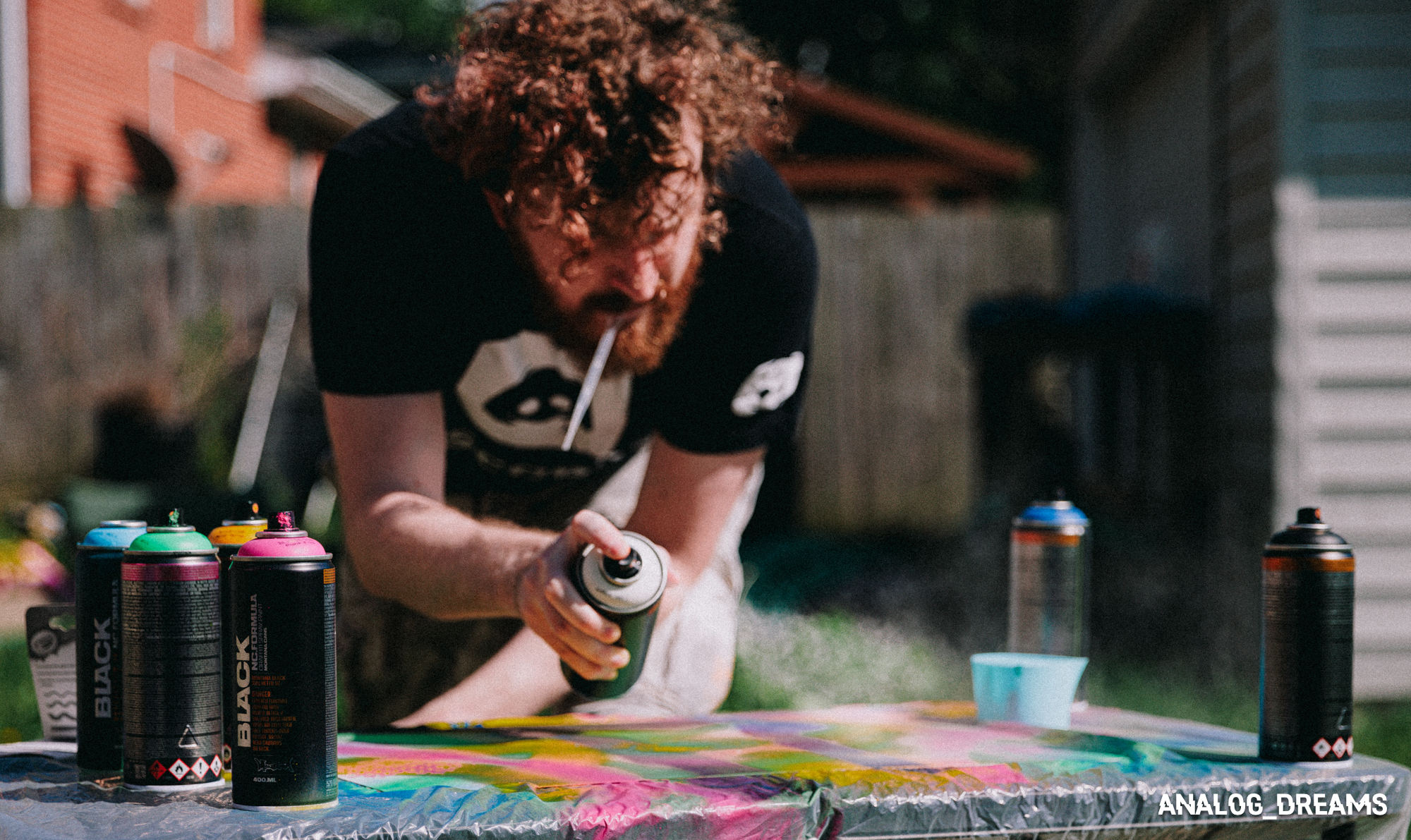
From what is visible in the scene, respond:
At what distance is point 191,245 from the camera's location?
301 inches

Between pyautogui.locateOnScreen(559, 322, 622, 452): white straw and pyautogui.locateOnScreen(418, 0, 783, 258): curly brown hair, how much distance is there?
0.22 m

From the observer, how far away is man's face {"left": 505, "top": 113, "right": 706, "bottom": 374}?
1884 mm

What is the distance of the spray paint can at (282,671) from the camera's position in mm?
1270

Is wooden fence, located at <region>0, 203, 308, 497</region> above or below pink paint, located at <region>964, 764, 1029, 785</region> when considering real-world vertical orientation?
above

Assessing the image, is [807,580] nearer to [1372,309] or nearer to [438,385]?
[1372,309]

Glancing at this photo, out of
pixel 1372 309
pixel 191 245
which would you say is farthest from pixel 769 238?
pixel 191 245

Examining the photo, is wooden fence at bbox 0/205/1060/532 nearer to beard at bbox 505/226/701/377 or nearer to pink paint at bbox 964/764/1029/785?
beard at bbox 505/226/701/377

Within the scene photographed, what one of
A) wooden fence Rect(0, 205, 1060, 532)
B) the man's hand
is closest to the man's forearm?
the man's hand

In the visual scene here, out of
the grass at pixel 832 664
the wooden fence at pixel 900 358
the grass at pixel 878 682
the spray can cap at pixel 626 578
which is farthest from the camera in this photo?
the wooden fence at pixel 900 358

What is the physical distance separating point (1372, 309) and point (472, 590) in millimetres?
3628

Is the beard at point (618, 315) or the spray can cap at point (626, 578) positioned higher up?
the beard at point (618, 315)

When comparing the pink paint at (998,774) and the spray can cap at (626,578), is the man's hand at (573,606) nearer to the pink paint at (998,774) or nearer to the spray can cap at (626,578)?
the spray can cap at (626,578)

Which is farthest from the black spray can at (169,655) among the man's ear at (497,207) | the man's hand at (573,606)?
the man's ear at (497,207)

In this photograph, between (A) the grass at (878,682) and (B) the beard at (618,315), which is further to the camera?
(A) the grass at (878,682)
